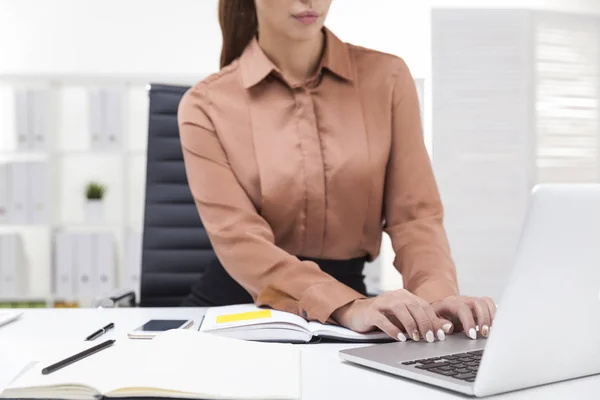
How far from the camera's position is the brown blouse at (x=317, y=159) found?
1348 millimetres

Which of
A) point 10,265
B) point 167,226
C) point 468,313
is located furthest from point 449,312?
point 10,265

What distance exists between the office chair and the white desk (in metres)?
0.50

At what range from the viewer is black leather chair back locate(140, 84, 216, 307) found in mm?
1812

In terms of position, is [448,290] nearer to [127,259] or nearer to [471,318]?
[471,318]

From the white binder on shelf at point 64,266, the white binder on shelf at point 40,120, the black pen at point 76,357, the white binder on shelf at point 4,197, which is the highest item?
the white binder on shelf at point 40,120

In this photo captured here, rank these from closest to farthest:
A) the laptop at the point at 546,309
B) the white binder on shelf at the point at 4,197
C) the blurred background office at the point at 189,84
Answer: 1. the laptop at the point at 546,309
2. the blurred background office at the point at 189,84
3. the white binder on shelf at the point at 4,197

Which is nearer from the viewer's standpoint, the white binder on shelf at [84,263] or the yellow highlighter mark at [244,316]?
the yellow highlighter mark at [244,316]

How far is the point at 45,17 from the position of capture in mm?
Answer: 4020

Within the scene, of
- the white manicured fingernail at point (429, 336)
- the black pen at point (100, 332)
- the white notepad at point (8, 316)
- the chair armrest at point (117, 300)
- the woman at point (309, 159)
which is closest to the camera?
the white manicured fingernail at point (429, 336)

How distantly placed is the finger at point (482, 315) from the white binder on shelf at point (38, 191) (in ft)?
9.41

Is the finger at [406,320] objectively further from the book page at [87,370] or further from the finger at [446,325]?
the book page at [87,370]

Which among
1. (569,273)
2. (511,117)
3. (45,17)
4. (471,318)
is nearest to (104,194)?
(45,17)

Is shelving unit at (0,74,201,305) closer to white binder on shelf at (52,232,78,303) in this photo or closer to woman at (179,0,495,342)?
white binder on shelf at (52,232,78,303)

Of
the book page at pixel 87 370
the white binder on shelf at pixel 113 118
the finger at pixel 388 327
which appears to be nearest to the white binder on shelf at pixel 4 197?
the white binder on shelf at pixel 113 118
